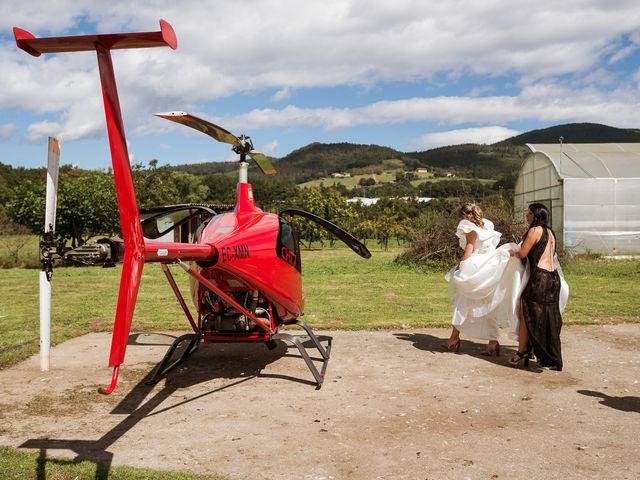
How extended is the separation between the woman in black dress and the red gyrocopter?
222cm

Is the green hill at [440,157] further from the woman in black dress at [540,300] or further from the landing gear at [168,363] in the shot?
the landing gear at [168,363]

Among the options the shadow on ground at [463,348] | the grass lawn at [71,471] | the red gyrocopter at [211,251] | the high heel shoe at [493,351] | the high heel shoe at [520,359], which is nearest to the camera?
the red gyrocopter at [211,251]

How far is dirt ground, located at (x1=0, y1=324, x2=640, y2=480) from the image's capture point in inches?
182

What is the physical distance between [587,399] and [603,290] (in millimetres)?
9643

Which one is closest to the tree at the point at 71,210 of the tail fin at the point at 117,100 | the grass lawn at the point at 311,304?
the grass lawn at the point at 311,304

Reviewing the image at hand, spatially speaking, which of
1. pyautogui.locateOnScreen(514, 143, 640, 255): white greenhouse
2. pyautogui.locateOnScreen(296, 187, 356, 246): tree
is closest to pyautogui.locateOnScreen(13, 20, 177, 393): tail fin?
pyautogui.locateOnScreen(514, 143, 640, 255): white greenhouse

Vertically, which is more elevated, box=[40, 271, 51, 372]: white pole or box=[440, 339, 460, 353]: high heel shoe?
box=[40, 271, 51, 372]: white pole

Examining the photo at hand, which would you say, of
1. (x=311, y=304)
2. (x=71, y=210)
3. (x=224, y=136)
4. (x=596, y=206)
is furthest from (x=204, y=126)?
(x=596, y=206)

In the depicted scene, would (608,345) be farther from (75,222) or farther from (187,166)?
(187,166)

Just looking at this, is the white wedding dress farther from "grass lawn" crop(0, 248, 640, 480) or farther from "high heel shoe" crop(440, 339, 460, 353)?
"grass lawn" crop(0, 248, 640, 480)

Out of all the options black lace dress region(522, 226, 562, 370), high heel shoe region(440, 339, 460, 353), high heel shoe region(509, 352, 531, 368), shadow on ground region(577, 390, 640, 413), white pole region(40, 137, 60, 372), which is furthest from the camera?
high heel shoe region(440, 339, 460, 353)

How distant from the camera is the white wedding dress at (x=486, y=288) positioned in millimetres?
7945

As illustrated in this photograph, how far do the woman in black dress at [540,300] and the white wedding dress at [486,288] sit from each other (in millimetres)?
208

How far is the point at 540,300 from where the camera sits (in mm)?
7527
